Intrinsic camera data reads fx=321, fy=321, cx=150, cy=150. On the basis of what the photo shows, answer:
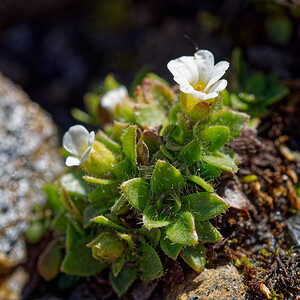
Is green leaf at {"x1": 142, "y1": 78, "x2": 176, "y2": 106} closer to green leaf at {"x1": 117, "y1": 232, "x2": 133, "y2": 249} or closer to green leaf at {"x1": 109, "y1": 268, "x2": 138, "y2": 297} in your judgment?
green leaf at {"x1": 117, "y1": 232, "x2": 133, "y2": 249}

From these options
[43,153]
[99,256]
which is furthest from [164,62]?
[99,256]

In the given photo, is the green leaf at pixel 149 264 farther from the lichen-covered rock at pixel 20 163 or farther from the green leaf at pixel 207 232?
the lichen-covered rock at pixel 20 163

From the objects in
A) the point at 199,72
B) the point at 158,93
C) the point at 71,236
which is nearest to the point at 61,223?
the point at 71,236

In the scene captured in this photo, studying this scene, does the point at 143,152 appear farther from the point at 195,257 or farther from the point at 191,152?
the point at 195,257

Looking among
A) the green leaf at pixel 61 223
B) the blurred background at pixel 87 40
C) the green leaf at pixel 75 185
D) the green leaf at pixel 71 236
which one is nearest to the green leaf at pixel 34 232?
the green leaf at pixel 61 223

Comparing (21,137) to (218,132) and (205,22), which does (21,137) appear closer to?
(218,132)
